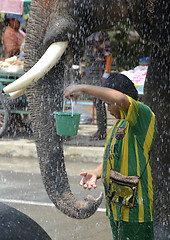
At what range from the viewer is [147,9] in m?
3.08

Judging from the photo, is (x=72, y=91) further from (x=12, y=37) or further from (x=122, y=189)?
(x=12, y=37)

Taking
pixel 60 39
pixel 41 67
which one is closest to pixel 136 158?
pixel 41 67

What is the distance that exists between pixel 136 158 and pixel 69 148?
4.59m

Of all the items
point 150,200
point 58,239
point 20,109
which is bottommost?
point 20,109

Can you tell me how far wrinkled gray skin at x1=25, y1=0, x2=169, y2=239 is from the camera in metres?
2.69

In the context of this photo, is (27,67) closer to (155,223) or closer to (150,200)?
(150,200)

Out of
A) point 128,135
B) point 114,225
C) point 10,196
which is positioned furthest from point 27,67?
point 10,196

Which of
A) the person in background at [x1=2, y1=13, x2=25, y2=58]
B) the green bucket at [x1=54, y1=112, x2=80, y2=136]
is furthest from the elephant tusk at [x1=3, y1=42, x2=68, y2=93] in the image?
the person in background at [x1=2, y1=13, x2=25, y2=58]

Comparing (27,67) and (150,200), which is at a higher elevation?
(27,67)

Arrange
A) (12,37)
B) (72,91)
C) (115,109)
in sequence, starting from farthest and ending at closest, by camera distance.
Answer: (12,37), (115,109), (72,91)

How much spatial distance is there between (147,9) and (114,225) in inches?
60.7

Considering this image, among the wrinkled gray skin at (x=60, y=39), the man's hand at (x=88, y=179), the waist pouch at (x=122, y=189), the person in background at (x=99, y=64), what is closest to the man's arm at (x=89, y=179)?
the man's hand at (x=88, y=179)

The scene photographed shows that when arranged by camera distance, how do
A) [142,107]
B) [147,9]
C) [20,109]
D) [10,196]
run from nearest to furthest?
[142,107], [147,9], [10,196], [20,109]

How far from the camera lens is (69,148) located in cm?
686
